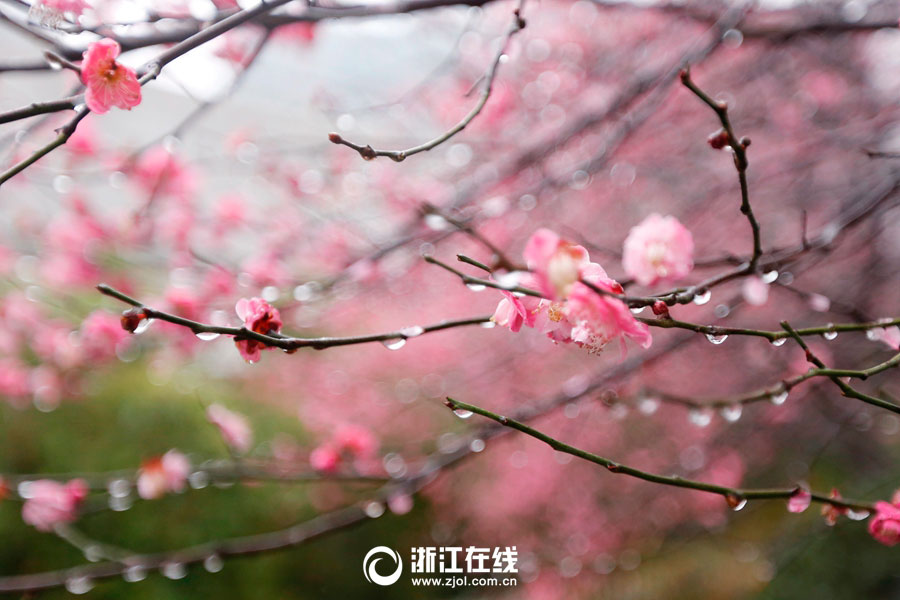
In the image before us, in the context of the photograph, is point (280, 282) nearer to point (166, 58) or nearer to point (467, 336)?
point (166, 58)

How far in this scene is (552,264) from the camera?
23.6 inches

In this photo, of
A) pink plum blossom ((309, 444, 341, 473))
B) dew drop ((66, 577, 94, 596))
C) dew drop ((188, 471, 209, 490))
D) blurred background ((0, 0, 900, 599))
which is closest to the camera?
dew drop ((66, 577, 94, 596))

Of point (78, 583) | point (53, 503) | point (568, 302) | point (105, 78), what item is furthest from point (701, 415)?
point (53, 503)

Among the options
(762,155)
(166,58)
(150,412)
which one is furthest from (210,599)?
(762,155)

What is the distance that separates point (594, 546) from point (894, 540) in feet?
9.88

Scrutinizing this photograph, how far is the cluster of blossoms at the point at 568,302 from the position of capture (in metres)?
0.60

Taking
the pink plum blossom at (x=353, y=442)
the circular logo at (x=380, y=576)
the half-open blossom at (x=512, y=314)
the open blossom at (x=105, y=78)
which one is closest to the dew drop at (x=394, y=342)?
the half-open blossom at (x=512, y=314)

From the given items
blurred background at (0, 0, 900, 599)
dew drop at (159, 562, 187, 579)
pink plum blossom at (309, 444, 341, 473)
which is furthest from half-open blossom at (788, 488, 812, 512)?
dew drop at (159, 562, 187, 579)

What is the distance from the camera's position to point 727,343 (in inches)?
109

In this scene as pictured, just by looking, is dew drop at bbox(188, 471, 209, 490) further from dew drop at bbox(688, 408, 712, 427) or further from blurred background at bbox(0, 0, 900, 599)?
dew drop at bbox(688, 408, 712, 427)

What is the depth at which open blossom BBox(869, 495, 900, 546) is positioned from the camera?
2.64 ft

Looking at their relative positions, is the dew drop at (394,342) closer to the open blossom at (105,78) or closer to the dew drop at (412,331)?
the dew drop at (412,331)

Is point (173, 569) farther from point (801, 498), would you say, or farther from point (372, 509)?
point (801, 498)

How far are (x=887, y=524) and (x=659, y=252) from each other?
0.49m
